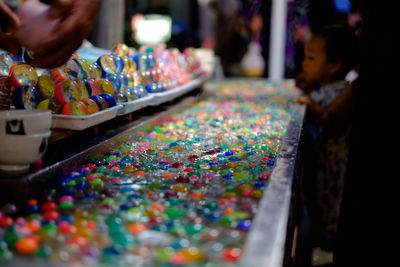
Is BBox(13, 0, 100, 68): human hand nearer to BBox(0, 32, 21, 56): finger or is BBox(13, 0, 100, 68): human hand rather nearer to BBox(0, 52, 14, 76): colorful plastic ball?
BBox(0, 32, 21, 56): finger

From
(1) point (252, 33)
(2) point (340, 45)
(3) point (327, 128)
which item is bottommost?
(3) point (327, 128)

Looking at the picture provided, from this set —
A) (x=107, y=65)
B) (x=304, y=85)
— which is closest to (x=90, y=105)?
(x=107, y=65)

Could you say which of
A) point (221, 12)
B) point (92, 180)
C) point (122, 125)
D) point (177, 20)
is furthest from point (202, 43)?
point (92, 180)

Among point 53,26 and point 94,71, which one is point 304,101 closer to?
point 94,71

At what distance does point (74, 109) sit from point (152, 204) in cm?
59

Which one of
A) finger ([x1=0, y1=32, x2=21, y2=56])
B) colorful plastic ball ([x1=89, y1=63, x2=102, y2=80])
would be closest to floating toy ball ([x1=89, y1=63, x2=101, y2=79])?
colorful plastic ball ([x1=89, y1=63, x2=102, y2=80])

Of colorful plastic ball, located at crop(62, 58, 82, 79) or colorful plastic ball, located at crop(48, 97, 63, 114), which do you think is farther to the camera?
colorful plastic ball, located at crop(62, 58, 82, 79)

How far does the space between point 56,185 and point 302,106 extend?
2.31 meters

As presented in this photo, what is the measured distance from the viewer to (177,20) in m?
13.5

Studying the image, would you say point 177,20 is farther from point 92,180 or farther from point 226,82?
point 92,180

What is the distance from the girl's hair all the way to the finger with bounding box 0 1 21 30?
2.49m

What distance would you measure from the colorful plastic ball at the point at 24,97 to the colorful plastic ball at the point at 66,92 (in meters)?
0.09

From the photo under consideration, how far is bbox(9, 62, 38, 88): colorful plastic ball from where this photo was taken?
1697mm

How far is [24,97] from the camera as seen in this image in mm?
1568
